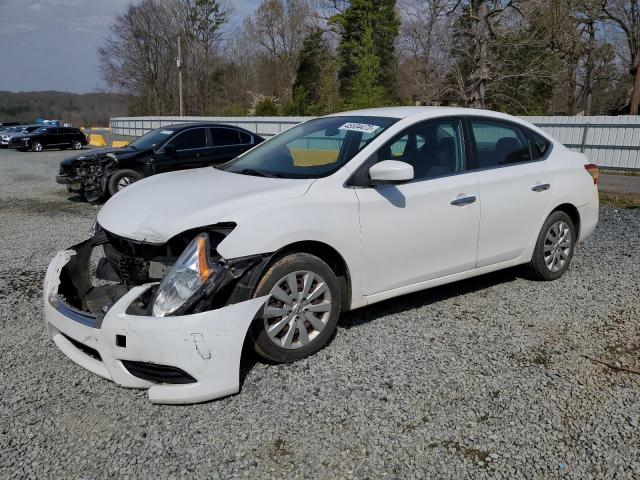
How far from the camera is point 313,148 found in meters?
4.18

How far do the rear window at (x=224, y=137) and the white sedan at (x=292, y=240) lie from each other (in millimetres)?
6606

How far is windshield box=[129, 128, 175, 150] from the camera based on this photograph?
10.5 m

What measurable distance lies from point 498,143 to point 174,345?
3.38m

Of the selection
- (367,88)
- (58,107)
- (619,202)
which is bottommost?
(619,202)

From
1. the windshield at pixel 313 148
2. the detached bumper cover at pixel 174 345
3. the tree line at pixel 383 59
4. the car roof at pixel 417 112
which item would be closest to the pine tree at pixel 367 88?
the tree line at pixel 383 59

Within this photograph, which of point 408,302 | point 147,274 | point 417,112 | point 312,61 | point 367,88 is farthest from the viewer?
point 312,61

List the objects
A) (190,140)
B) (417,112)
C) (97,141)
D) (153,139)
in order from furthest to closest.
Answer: (97,141), (153,139), (190,140), (417,112)

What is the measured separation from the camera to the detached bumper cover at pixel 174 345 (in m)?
2.79

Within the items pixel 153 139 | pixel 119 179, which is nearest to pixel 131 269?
pixel 119 179

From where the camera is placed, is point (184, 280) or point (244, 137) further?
point (244, 137)

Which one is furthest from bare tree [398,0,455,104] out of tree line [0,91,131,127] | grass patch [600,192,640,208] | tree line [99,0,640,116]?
tree line [0,91,131,127]

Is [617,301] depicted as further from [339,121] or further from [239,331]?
[239,331]

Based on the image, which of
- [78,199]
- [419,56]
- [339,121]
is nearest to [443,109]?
[339,121]

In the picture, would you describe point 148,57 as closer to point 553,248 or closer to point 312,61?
point 312,61
